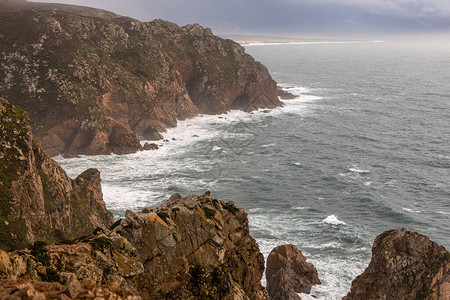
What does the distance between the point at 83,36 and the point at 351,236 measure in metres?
104

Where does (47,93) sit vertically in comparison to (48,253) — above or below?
above

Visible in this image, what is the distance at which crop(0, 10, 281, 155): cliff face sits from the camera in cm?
9481

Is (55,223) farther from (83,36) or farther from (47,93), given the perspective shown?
(83,36)

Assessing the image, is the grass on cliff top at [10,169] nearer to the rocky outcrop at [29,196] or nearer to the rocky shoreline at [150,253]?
the rocky outcrop at [29,196]

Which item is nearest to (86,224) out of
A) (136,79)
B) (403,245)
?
(403,245)

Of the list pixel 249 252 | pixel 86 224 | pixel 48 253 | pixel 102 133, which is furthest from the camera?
pixel 102 133

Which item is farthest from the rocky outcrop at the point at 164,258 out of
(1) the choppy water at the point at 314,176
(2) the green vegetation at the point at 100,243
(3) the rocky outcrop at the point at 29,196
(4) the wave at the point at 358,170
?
(4) the wave at the point at 358,170

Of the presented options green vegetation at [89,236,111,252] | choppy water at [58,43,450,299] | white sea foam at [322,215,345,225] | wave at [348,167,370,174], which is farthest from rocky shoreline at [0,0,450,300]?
wave at [348,167,370,174]

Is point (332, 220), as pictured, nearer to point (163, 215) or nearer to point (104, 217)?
point (104, 217)

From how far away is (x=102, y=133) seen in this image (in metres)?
96.4

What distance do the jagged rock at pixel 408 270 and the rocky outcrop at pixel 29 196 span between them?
122 ft

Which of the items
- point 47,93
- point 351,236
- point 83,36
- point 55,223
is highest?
point 83,36

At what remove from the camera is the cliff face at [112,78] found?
311ft

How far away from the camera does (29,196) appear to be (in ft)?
132
